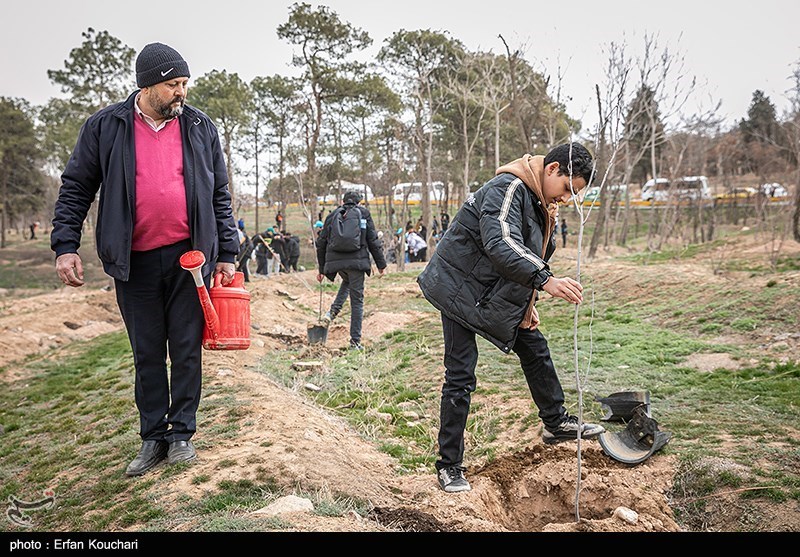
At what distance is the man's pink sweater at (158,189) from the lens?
3479mm

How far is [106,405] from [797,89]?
60.9 ft

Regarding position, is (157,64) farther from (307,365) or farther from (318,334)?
(318,334)

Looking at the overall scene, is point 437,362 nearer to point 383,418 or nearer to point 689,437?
→ point 383,418

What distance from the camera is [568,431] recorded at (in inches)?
163

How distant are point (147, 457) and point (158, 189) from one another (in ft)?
4.68

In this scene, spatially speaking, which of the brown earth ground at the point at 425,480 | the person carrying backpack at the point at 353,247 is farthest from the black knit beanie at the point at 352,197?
the brown earth ground at the point at 425,480

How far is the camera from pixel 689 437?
4055 mm

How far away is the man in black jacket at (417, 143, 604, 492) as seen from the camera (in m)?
3.44

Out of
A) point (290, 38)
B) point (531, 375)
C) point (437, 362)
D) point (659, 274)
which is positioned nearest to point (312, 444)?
point (531, 375)

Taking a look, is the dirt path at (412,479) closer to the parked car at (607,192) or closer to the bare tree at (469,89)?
the parked car at (607,192)

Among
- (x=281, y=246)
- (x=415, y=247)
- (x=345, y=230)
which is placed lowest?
(x=415, y=247)

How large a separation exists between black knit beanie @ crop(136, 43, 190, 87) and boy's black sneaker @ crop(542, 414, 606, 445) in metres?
2.92

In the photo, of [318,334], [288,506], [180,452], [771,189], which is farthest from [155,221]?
[771,189]

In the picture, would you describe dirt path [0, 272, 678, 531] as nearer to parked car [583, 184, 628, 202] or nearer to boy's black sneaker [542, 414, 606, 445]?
boy's black sneaker [542, 414, 606, 445]
